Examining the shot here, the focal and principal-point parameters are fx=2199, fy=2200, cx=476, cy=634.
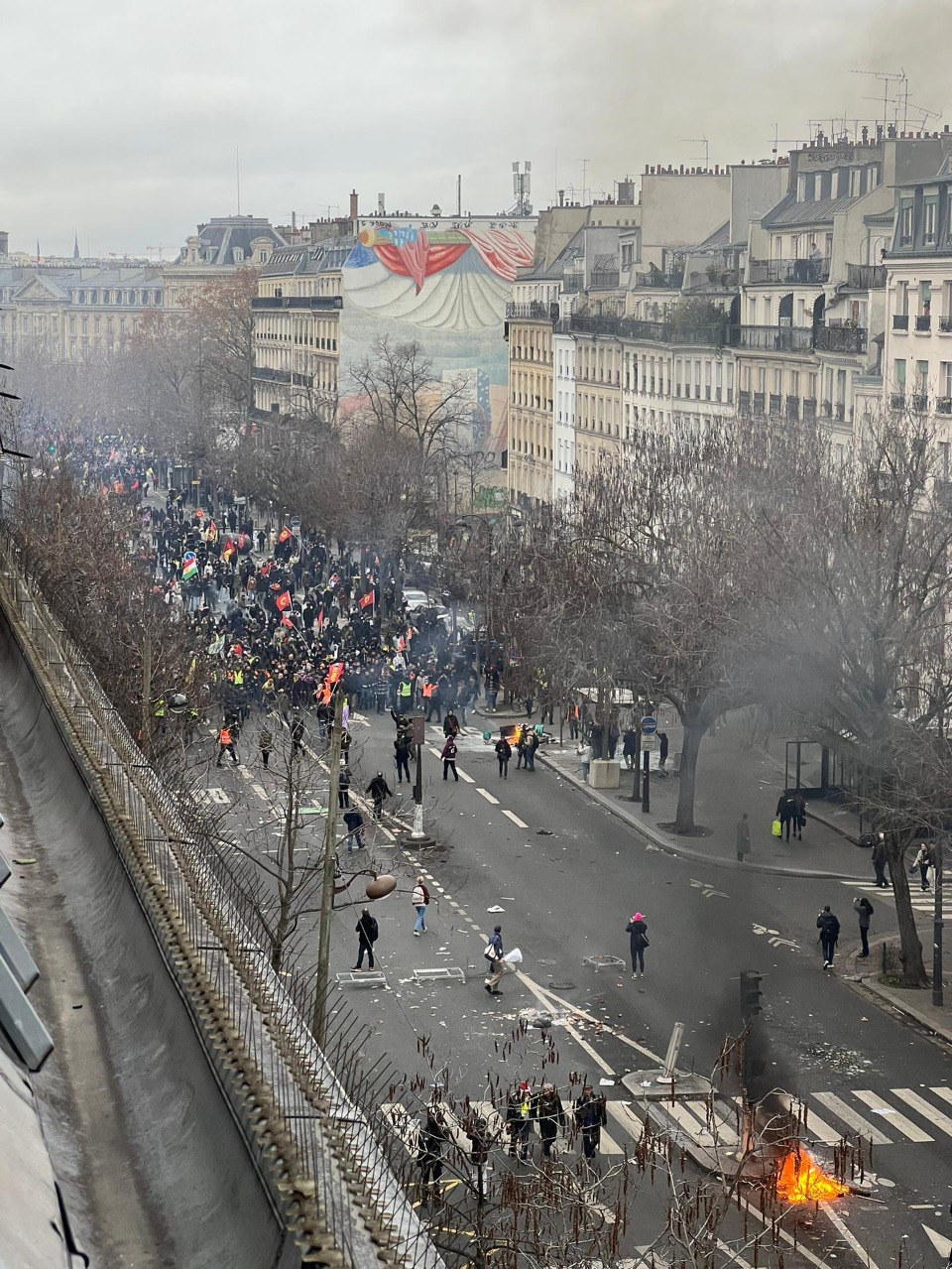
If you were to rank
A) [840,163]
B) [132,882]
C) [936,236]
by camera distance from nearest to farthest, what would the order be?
[132,882] → [936,236] → [840,163]

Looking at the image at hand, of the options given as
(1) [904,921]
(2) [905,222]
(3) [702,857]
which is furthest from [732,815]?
(2) [905,222]

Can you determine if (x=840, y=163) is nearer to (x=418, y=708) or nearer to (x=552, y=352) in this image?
(x=418, y=708)

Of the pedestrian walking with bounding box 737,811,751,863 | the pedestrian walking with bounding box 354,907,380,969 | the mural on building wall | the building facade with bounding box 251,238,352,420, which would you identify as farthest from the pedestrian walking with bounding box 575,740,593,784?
the mural on building wall

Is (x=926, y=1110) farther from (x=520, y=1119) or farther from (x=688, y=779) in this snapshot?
(x=688, y=779)

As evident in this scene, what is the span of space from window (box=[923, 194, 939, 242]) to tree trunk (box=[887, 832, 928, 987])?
921 inches

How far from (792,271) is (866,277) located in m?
6.87

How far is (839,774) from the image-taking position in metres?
42.1

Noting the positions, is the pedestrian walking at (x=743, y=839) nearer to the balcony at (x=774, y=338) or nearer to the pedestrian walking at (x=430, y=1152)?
the pedestrian walking at (x=430, y=1152)

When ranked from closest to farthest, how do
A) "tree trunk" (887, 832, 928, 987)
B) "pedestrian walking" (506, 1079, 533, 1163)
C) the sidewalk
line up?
1. "pedestrian walking" (506, 1079, 533, 1163)
2. "tree trunk" (887, 832, 928, 987)
3. the sidewalk

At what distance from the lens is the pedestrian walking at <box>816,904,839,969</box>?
30.3 metres

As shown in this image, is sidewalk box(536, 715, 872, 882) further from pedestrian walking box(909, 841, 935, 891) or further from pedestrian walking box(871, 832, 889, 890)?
pedestrian walking box(909, 841, 935, 891)

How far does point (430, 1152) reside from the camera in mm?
14398

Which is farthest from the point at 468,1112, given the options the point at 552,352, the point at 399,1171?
the point at 552,352

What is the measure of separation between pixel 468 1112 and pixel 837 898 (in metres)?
14.8
